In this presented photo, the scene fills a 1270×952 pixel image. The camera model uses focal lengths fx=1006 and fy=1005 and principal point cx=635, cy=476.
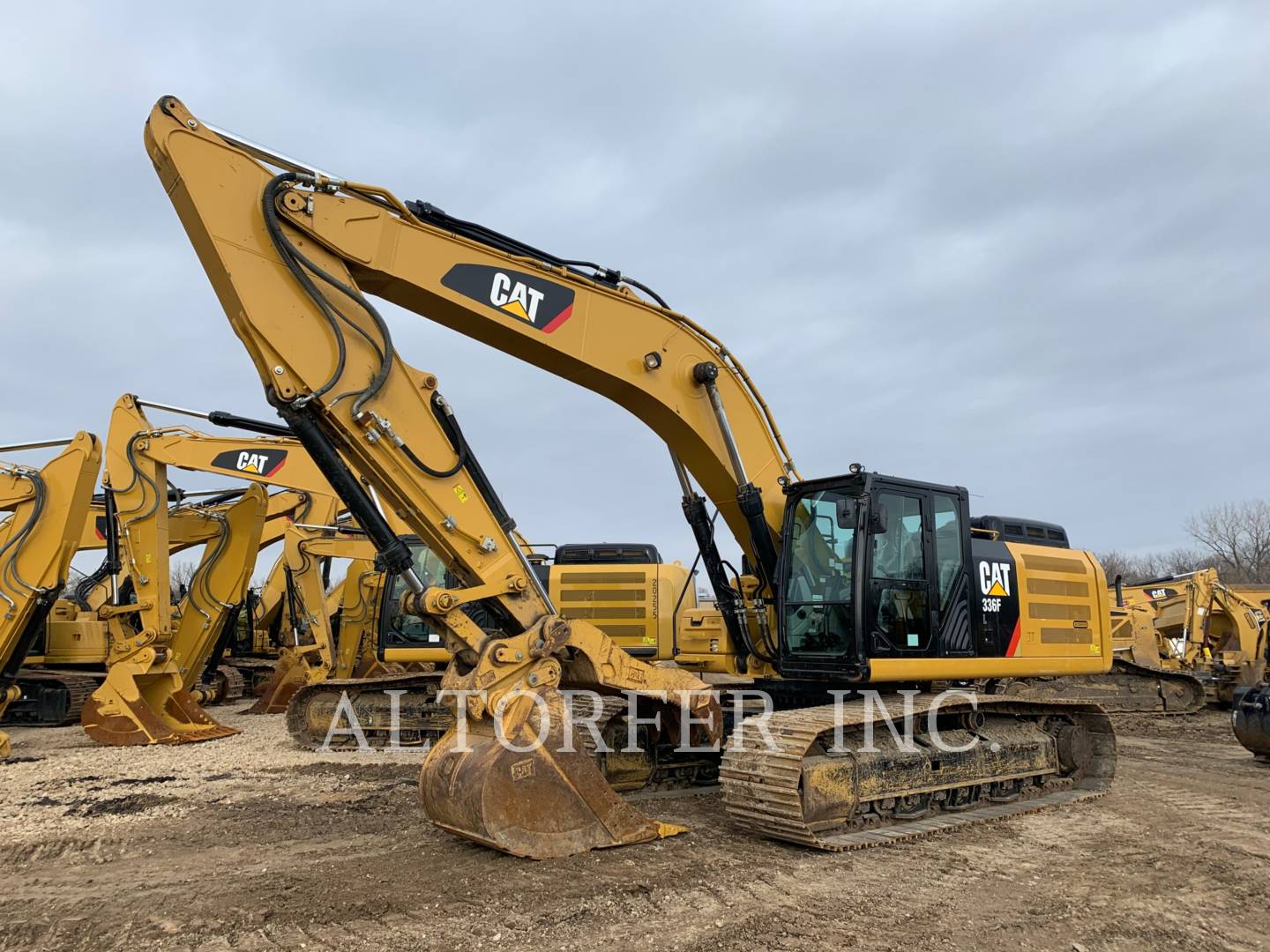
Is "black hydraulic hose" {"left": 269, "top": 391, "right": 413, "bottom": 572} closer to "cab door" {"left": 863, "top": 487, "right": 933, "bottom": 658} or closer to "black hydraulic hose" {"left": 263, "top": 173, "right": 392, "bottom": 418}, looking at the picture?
"black hydraulic hose" {"left": 263, "top": 173, "right": 392, "bottom": 418}

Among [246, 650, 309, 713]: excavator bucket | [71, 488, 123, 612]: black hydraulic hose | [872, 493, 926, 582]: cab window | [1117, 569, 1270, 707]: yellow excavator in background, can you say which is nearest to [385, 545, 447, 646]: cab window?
[71, 488, 123, 612]: black hydraulic hose

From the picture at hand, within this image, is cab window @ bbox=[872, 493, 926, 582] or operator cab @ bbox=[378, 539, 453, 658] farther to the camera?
operator cab @ bbox=[378, 539, 453, 658]

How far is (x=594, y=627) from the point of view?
23.7 ft

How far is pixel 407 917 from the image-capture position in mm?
5133

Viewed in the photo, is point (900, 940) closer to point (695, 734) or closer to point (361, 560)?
point (695, 734)

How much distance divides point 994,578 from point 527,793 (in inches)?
176

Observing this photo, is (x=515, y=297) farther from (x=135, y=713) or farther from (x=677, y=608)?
(x=135, y=713)

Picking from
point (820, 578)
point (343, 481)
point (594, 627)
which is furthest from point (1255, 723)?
point (343, 481)

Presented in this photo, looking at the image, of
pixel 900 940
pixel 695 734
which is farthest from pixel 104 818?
pixel 900 940

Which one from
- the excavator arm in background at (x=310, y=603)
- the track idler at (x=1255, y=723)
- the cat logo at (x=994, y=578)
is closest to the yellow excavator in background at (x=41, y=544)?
the excavator arm in background at (x=310, y=603)

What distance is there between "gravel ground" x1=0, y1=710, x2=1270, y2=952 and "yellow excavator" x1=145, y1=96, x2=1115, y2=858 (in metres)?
0.42

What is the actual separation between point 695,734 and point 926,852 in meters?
1.84

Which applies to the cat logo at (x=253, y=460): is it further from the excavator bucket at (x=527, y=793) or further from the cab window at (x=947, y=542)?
the cab window at (x=947, y=542)

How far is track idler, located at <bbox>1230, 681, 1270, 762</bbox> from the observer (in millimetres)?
10828
